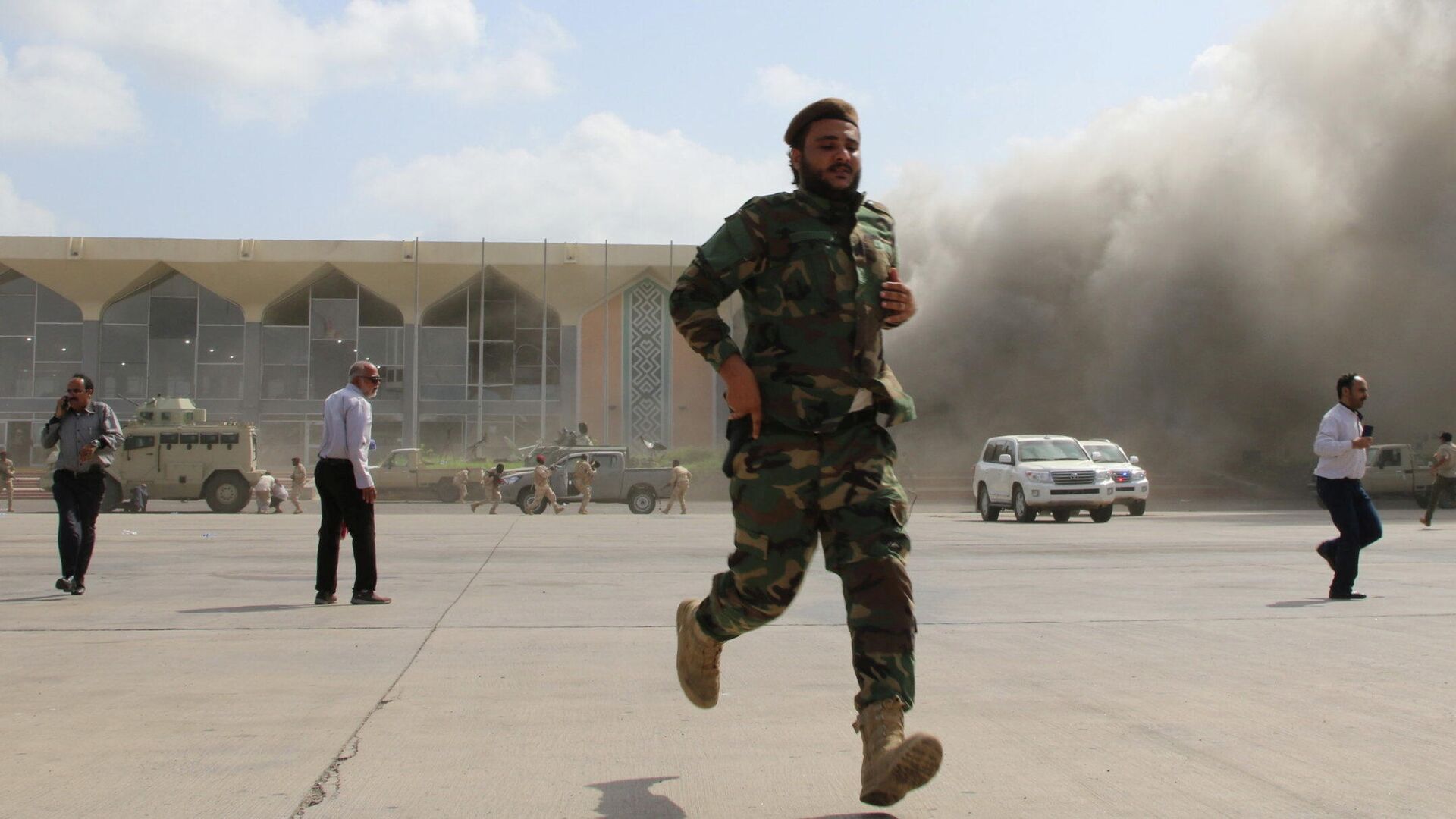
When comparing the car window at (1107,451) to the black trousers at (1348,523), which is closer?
the black trousers at (1348,523)

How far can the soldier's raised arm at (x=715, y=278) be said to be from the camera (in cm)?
294

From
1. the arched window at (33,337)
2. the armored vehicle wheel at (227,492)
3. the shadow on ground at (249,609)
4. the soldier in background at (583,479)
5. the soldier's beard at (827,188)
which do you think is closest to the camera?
the soldier's beard at (827,188)

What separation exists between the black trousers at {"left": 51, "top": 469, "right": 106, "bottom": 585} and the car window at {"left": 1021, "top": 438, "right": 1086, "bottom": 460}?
1482cm

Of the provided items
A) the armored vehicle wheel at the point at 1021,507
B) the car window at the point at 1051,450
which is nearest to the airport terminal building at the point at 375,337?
the car window at the point at 1051,450

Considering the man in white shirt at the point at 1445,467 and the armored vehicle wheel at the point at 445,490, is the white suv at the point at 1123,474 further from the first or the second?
the armored vehicle wheel at the point at 445,490


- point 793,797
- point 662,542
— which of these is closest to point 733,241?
point 793,797

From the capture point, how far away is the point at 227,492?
2411cm

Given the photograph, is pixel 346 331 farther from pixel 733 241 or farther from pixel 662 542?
pixel 733 241

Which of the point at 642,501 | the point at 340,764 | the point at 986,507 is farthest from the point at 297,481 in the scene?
the point at 340,764

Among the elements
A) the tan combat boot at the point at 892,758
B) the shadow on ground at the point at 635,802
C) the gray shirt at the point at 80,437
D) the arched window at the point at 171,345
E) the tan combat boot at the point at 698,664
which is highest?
the arched window at the point at 171,345

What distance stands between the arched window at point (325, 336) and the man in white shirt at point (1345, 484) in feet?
128

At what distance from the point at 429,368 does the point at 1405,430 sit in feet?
98.1

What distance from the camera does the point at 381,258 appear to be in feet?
139

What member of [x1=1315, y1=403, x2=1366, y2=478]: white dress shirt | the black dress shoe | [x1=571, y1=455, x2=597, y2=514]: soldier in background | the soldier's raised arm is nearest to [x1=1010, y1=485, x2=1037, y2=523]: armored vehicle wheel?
[x1=571, y1=455, x2=597, y2=514]: soldier in background
